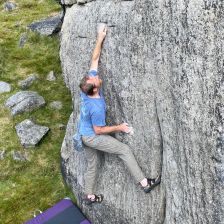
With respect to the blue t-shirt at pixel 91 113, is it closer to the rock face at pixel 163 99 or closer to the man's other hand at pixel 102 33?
the rock face at pixel 163 99

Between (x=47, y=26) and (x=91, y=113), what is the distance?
69.0ft

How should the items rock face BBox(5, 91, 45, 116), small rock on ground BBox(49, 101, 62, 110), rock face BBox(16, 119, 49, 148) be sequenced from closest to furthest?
rock face BBox(16, 119, 49, 148)
rock face BBox(5, 91, 45, 116)
small rock on ground BBox(49, 101, 62, 110)

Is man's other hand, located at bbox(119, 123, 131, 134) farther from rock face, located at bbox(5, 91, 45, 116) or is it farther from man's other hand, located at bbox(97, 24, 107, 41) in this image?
rock face, located at bbox(5, 91, 45, 116)

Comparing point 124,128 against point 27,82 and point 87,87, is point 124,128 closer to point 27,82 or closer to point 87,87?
point 87,87

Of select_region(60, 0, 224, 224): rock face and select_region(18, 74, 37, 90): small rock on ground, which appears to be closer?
select_region(60, 0, 224, 224): rock face

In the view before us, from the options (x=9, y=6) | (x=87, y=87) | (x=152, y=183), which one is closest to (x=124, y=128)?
(x=87, y=87)

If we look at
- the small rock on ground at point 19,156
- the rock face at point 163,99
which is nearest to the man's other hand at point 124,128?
the rock face at point 163,99

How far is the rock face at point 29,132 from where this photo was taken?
21.4 meters

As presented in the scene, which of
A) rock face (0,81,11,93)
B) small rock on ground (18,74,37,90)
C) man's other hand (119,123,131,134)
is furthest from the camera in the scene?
small rock on ground (18,74,37,90)

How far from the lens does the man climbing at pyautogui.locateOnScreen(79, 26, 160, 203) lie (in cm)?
1384

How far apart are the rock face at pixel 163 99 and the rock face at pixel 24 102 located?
7.93 m

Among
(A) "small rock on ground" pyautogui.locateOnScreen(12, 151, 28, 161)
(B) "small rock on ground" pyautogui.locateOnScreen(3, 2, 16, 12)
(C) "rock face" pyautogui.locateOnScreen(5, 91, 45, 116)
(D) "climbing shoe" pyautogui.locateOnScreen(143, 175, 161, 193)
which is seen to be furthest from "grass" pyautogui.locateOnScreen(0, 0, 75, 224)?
(B) "small rock on ground" pyautogui.locateOnScreen(3, 2, 16, 12)

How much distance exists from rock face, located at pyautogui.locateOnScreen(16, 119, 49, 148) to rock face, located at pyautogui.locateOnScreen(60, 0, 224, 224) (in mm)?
5982

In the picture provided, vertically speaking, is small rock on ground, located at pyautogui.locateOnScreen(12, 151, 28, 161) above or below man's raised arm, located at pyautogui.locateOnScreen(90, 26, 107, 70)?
below
